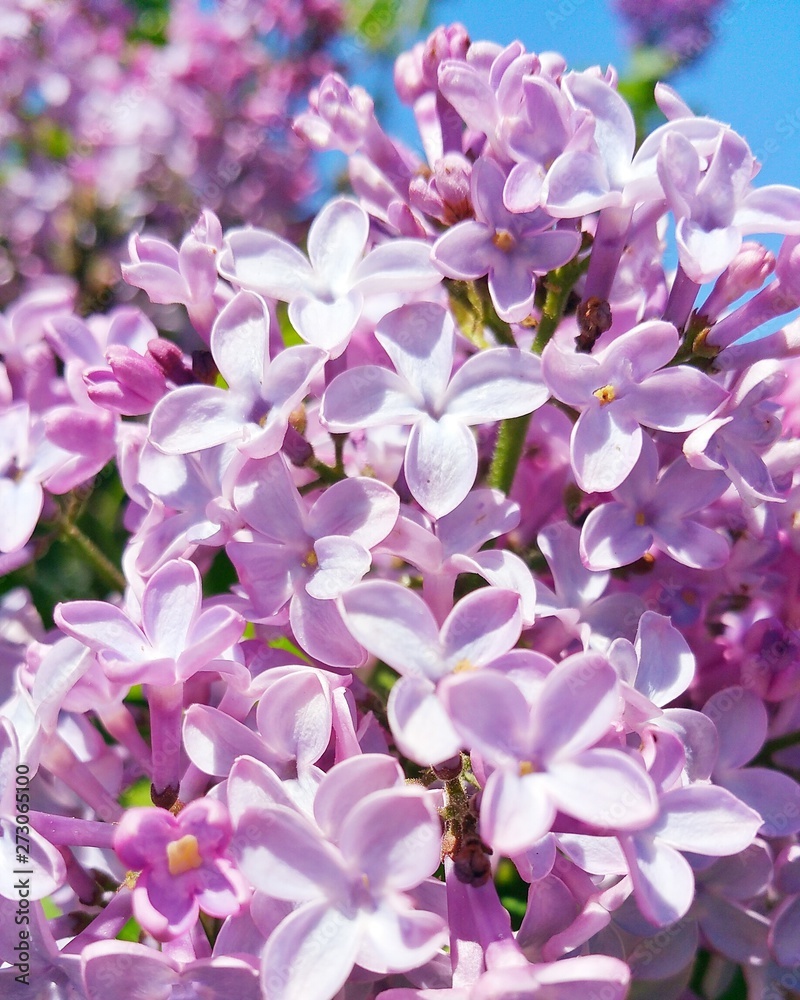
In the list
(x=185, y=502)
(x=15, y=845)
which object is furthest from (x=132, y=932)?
(x=185, y=502)

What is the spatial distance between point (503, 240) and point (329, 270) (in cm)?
20

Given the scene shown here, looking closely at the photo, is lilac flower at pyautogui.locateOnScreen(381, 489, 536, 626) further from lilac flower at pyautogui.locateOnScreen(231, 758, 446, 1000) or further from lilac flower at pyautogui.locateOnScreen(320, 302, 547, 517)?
lilac flower at pyautogui.locateOnScreen(231, 758, 446, 1000)

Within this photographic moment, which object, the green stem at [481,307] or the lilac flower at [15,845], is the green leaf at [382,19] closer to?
the green stem at [481,307]

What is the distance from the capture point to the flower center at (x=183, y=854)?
2.66ft

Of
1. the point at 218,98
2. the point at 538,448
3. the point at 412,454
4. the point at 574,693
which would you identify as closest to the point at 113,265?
the point at 218,98

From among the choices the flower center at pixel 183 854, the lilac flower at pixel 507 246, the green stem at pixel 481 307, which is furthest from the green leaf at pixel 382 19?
the flower center at pixel 183 854

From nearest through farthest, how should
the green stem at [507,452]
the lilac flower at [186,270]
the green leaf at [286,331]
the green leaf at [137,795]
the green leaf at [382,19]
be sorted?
the lilac flower at [186,270], the green stem at [507,452], the green leaf at [137,795], the green leaf at [286,331], the green leaf at [382,19]

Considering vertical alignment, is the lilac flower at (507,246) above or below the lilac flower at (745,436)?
above

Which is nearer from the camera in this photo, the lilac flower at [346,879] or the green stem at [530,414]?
the lilac flower at [346,879]

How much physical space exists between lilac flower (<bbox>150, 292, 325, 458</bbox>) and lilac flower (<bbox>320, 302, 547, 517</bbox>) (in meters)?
0.05

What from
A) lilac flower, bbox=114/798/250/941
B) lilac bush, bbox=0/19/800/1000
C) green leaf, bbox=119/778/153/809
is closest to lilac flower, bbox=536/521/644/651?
lilac bush, bbox=0/19/800/1000

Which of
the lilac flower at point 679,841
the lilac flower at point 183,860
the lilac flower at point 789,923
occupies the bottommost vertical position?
the lilac flower at point 789,923

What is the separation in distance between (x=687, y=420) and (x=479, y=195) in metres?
0.33

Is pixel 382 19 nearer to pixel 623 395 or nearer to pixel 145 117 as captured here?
pixel 145 117
